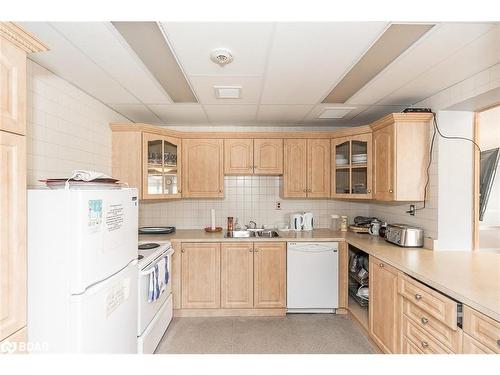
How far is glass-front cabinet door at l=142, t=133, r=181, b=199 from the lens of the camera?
277 cm

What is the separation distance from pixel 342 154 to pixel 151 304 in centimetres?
258

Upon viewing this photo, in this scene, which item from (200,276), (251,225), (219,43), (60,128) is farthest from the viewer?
(251,225)

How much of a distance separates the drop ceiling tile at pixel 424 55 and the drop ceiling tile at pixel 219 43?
2.97ft

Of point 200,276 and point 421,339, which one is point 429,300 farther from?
point 200,276

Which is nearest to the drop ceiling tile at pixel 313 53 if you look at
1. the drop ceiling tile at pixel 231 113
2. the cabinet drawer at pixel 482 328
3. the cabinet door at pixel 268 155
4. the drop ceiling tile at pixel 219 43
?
the drop ceiling tile at pixel 219 43

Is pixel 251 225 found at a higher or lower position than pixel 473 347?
higher

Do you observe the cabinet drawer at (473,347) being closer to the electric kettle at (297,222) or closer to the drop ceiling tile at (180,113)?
the electric kettle at (297,222)

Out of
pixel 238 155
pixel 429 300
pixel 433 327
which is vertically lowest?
pixel 433 327

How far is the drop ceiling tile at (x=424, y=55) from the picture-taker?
133cm

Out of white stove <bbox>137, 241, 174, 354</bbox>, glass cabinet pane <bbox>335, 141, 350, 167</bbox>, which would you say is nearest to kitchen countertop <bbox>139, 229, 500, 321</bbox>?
white stove <bbox>137, 241, 174, 354</bbox>

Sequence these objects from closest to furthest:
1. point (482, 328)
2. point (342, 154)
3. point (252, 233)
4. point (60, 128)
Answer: point (482, 328) < point (60, 128) < point (342, 154) < point (252, 233)

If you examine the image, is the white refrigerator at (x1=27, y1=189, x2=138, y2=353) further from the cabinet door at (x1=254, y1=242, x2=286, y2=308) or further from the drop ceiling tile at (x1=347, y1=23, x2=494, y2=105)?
the drop ceiling tile at (x1=347, y1=23, x2=494, y2=105)

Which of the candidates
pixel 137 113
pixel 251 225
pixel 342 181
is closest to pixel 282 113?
pixel 342 181

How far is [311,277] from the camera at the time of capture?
2.77 meters
